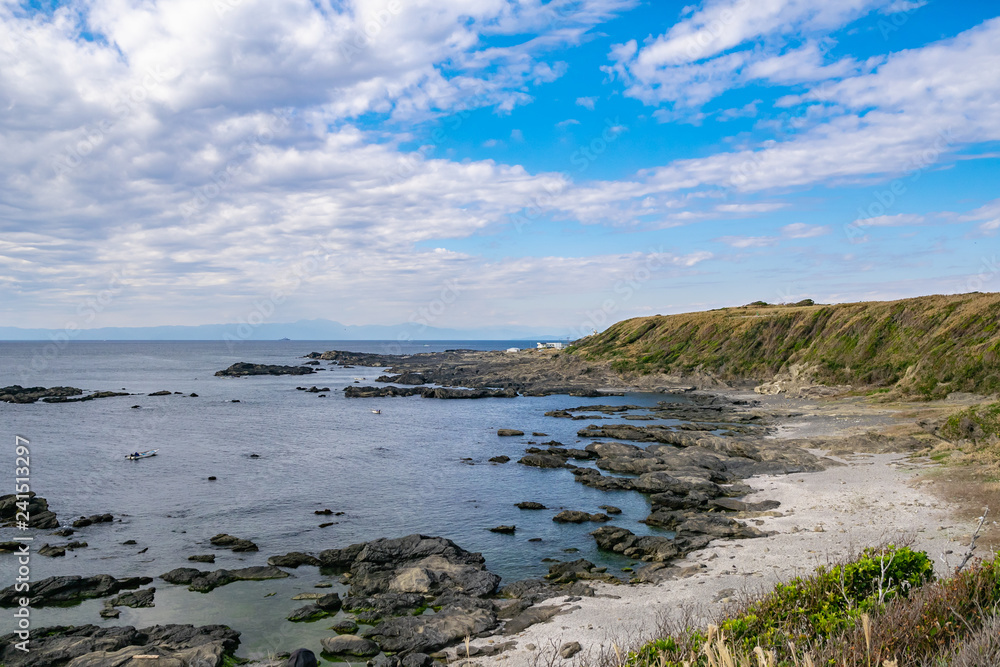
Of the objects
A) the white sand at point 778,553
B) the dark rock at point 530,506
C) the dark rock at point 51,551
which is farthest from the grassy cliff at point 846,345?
the dark rock at point 51,551

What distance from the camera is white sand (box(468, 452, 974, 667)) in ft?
52.8

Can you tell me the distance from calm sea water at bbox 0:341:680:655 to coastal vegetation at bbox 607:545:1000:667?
12.7 m

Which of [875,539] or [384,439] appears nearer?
[875,539]

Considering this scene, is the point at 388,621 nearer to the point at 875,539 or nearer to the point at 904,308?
the point at 875,539

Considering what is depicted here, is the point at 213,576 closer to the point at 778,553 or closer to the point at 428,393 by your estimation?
the point at 778,553

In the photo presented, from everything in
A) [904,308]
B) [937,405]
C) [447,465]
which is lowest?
[447,465]

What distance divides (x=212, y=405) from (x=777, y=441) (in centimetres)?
6903

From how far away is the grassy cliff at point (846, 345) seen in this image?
57.3 meters

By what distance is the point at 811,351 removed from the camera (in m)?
77.6

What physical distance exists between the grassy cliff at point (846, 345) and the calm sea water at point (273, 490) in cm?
2093

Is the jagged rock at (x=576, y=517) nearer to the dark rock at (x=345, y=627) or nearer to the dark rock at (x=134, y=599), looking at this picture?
the dark rock at (x=345, y=627)

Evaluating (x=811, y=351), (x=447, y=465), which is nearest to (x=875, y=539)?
(x=447, y=465)

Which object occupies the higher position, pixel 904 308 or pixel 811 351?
pixel 904 308

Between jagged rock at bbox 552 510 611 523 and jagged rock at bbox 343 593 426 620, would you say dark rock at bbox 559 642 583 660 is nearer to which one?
jagged rock at bbox 343 593 426 620
